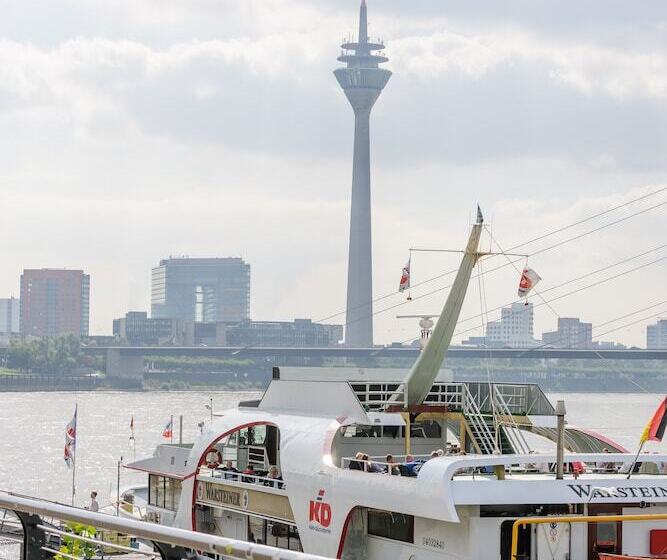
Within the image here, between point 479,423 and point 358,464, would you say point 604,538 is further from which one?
point 479,423

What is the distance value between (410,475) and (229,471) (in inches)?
233

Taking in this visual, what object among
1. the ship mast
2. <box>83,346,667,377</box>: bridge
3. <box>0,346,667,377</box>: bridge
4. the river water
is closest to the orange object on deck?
the ship mast

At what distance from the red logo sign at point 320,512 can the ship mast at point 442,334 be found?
11.8ft

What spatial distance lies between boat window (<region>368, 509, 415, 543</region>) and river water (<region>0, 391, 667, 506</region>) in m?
19.8

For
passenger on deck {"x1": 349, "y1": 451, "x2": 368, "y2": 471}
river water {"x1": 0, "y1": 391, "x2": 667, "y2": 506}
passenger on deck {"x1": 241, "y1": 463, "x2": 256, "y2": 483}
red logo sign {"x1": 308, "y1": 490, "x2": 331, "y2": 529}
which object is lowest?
river water {"x1": 0, "y1": 391, "x2": 667, "y2": 506}

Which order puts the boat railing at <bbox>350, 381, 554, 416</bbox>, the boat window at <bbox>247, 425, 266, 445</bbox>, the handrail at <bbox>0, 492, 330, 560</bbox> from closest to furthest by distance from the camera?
1. the handrail at <bbox>0, 492, 330, 560</bbox>
2. the boat railing at <bbox>350, 381, 554, 416</bbox>
3. the boat window at <bbox>247, 425, 266, 445</bbox>

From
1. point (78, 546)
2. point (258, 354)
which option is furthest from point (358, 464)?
point (258, 354)

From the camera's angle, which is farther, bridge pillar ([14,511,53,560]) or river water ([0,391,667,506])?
river water ([0,391,667,506])

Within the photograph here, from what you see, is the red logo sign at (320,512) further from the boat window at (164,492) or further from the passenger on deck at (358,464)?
the boat window at (164,492)

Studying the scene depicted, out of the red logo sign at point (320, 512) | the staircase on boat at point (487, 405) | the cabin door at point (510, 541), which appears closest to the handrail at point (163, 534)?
the cabin door at point (510, 541)

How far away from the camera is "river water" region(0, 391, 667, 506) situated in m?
56.1

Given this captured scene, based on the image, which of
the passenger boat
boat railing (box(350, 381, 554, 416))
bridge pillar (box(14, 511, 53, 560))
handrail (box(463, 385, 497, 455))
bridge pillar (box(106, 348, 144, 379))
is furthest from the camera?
bridge pillar (box(106, 348, 144, 379))

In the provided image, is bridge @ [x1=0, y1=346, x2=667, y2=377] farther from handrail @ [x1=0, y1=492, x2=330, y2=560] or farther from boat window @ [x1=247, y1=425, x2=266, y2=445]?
handrail @ [x1=0, y1=492, x2=330, y2=560]

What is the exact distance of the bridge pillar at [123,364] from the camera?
15250 centimetres
